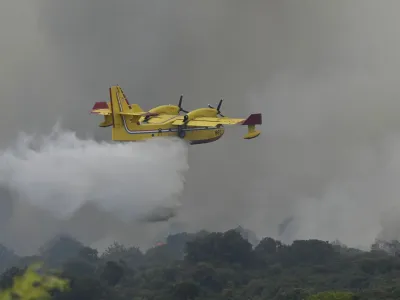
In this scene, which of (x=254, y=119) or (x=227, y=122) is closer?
(x=254, y=119)

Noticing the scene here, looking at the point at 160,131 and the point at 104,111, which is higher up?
the point at 104,111

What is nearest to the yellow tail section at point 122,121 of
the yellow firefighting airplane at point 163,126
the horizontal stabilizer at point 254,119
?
the yellow firefighting airplane at point 163,126

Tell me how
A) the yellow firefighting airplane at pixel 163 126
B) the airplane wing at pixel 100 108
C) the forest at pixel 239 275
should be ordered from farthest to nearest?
the forest at pixel 239 275, the airplane wing at pixel 100 108, the yellow firefighting airplane at pixel 163 126

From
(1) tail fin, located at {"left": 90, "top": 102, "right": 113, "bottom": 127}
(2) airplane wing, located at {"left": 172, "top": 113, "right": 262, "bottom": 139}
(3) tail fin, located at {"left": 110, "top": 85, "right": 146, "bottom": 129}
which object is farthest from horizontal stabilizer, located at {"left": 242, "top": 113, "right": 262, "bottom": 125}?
(1) tail fin, located at {"left": 90, "top": 102, "right": 113, "bottom": 127}

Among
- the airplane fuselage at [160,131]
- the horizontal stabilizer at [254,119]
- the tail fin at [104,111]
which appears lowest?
the horizontal stabilizer at [254,119]

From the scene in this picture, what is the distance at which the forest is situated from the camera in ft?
412

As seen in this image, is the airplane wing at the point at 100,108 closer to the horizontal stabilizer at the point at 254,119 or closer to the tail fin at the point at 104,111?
the tail fin at the point at 104,111

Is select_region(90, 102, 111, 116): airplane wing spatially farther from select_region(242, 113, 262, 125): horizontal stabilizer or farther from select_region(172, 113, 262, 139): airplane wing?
select_region(242, 113, 262, 125): horizontal stabilizer

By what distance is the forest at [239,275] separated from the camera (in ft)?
412

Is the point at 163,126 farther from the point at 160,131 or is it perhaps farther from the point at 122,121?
the point at 122,121

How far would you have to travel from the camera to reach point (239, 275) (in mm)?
152125

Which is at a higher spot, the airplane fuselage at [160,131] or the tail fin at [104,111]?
the tail fin at [104,111]

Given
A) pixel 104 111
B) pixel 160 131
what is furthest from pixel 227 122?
pixel 104 111

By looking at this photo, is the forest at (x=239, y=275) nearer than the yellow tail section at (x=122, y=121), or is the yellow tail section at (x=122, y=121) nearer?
the yellow tail section at (x=122, y=121)
